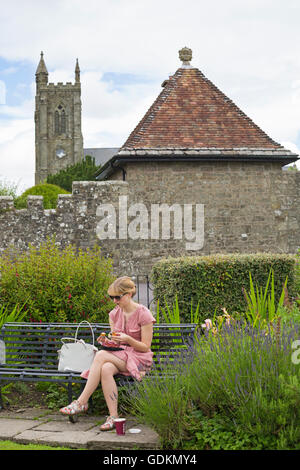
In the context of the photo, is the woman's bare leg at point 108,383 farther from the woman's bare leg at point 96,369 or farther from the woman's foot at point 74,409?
the woman's foot at point 74,409

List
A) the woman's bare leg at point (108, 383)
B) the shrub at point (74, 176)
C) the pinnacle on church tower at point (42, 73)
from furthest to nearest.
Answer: the pinnacle on church tower at point (42, 73)
the shrub at point (74, 176)
the woman's bare leg at point (108, 383)

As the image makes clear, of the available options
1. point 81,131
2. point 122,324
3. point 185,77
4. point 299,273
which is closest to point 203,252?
point 185,77

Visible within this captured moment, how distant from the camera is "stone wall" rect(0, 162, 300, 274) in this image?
17.8m

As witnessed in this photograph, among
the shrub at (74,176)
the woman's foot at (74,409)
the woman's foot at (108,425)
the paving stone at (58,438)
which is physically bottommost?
the paving stone at (58,438)

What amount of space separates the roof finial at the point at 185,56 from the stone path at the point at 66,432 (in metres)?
16.3

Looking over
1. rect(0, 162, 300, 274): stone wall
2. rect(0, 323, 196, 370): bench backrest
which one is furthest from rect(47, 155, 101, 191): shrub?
rect(0, 323, 196, 370): bench backrest

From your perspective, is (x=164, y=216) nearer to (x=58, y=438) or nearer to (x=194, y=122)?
(x=194, y=122)

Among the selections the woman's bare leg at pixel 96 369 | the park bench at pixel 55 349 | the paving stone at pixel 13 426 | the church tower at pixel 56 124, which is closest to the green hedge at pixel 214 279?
the park bench at pixel 55 349

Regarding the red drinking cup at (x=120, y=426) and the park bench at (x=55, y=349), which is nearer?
the red drinking cup at (x=120, y=426)

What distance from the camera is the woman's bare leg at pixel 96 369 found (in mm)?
6168

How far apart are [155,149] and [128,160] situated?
2.74ft

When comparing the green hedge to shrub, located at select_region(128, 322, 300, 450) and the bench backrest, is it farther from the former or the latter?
shrub, located at select_region(128, 322, 300, 450)

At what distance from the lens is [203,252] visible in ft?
60.8
